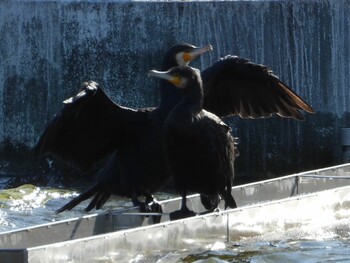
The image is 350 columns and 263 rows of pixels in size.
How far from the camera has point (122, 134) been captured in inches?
416

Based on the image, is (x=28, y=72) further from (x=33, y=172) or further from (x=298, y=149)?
(x=298, y=149)

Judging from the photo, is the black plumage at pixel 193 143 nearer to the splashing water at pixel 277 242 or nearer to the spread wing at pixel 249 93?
the splashing water at pixel 277 242

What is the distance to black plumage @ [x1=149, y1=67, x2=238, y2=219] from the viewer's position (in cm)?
909

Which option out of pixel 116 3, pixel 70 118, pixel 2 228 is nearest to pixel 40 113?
pixel 116 3

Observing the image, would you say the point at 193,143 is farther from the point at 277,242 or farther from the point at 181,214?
the point at 277,242

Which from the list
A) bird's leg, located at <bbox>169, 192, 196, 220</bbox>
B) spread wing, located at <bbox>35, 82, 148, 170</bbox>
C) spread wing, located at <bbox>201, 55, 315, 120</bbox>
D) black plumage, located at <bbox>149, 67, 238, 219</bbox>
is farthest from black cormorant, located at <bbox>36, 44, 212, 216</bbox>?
spread wing, located at <bbox>201, 55, 315, 120</bbox>

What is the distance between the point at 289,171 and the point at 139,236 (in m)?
8.36

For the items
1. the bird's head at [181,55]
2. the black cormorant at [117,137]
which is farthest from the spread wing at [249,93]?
the black cormorant at [117,137]

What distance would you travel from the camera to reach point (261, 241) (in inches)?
368

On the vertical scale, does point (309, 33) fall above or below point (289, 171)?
above

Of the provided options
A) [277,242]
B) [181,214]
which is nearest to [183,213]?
[181,214]

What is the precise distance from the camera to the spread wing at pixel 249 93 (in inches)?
440

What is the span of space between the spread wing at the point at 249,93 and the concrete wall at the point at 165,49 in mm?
4799

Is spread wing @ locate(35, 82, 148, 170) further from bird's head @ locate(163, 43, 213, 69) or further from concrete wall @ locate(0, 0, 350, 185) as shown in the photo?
concrete wall @ locate(0, 0, 350, 185)
